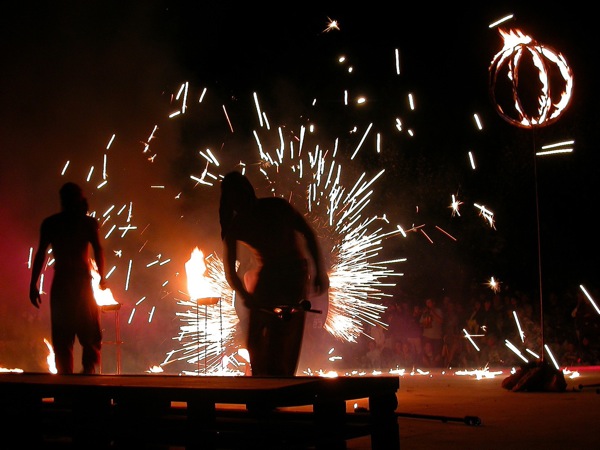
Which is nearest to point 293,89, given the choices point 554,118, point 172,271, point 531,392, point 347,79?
point 347,79

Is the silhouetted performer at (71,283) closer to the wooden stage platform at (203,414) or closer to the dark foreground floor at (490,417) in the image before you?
the dark foreground floor at (490,417)

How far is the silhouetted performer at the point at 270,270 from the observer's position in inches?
205

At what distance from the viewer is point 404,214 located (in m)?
18.4

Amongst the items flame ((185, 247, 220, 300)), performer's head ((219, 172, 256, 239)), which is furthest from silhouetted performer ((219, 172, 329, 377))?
flame ((185, 247, 220, 300))

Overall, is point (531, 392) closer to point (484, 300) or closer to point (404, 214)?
point (484, 300)

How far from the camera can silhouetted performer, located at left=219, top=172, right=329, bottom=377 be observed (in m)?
5.21

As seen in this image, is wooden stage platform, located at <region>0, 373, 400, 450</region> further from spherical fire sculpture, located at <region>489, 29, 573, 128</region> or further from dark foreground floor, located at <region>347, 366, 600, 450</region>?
spherical fire sculpture, located at <region>489, 29, 573, 128</region>

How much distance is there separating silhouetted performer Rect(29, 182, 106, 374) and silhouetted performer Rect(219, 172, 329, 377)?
1.83 metres

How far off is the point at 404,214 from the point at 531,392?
10.3m

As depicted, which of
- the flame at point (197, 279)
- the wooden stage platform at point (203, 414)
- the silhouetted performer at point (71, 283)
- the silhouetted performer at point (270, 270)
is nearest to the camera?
the wooden stage platform at point (203, 414)

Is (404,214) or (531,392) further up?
(404,214)

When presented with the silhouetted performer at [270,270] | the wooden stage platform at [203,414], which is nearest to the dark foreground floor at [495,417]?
the silhouetted performer at [270,270]

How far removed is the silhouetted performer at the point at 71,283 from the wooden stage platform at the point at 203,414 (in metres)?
2.10

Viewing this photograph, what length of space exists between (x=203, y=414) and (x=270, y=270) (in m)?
1.90
